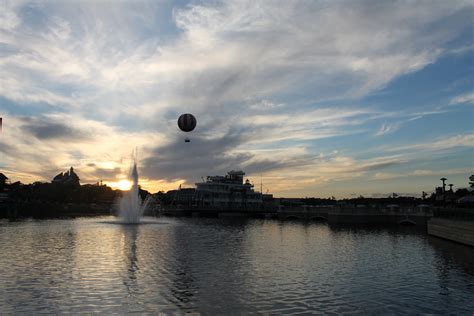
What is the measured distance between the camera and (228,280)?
82.2 ft

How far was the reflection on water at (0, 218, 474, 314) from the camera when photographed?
63.7 feet

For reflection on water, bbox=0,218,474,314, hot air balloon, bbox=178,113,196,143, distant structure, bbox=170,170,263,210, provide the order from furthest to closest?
distant structure, bbox=170,170,263,210, hot air balloon, bbox=178,113,196,143, reflection on water, bbox=0,218,474,314

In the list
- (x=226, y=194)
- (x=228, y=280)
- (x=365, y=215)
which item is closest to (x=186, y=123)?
(x=228, y=280)

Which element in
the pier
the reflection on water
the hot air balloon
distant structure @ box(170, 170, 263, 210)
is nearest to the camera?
the reflection on water

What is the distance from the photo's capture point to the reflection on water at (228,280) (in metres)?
19.4

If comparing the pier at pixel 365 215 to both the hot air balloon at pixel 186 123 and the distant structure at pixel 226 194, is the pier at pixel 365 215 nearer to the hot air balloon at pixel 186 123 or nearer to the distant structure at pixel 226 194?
the distant structure at pixel 226 194

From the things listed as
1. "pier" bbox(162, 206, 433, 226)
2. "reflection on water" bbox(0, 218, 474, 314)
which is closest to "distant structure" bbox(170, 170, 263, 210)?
"pier" bbox(162, 206, 433, 226)

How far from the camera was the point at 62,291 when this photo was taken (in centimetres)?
2139

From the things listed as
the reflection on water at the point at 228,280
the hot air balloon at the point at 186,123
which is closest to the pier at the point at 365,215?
the reflection on water at the point at 228,280

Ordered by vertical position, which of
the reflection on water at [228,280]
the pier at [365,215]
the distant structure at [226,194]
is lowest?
the reflection on water at [228,280]

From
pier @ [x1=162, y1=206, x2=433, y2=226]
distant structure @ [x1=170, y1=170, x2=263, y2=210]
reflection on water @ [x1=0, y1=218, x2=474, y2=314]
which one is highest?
distant structure @ [x1=170, y1=170, x2=263, y2=210]

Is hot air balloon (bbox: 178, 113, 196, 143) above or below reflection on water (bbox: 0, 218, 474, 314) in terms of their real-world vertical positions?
above

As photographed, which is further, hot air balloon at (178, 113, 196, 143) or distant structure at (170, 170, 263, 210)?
distant structure at (170, 170, 263, 210)

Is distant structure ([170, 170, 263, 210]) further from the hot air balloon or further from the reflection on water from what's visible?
the reflection on water
